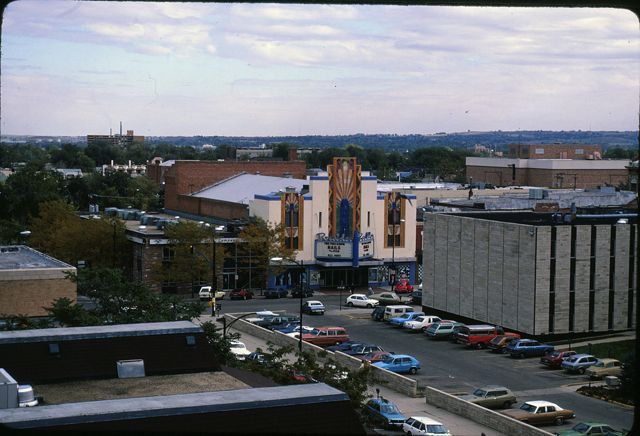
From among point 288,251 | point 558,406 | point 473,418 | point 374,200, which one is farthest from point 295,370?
point 374,200

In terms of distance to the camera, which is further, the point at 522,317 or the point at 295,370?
the point at 522,317

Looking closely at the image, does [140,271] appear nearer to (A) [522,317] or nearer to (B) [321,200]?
(B) [321,200]

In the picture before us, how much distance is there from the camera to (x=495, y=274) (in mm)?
25969

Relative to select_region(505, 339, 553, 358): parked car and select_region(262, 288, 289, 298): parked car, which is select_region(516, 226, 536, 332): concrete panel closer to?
select_region(505, 339, 553, 358): parked car

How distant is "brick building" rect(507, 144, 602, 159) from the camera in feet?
257

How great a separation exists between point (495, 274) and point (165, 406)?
64.1 feet

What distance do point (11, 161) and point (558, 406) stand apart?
204 feet

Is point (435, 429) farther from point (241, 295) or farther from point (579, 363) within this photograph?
point (241, 295)

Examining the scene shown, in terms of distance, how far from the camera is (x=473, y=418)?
17.4 m

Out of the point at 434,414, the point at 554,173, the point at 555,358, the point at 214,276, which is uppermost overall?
the point at 554,173

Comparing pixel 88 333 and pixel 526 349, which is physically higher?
pixel 88 333

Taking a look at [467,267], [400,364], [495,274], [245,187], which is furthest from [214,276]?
[245,187]

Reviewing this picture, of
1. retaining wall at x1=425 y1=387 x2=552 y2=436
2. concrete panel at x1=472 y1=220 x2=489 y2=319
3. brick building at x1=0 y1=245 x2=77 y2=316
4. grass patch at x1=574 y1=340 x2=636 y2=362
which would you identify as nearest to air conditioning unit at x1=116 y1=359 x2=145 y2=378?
retaining wall at x1=425 y1=387 x2=552 y2=436

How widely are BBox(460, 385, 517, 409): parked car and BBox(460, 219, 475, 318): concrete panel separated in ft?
28.4
